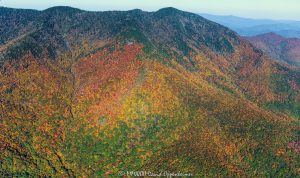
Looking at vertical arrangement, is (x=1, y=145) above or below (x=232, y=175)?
above

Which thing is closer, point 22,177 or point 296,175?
point 22,177

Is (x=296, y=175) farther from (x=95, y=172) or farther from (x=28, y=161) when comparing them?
(x=28, y=161)

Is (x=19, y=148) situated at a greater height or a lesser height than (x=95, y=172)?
greater

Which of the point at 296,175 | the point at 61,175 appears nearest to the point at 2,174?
the point at 61,175

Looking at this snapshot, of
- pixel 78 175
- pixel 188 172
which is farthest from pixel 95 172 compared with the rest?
pixel 188 172

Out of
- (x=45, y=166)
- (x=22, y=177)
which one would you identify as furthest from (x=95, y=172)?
(x=22, y=177)

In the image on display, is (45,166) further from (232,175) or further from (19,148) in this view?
(232,175)

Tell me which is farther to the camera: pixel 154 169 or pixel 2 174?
pixel 154 169

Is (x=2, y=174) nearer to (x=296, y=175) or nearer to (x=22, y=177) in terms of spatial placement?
(x=22, y=177)
